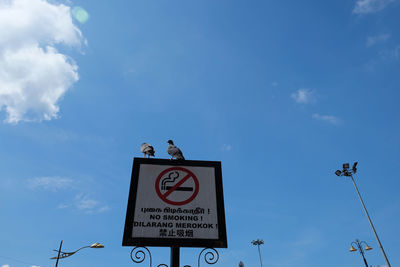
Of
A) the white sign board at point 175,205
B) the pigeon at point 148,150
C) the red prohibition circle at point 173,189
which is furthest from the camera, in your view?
the pigeon at point 148,150

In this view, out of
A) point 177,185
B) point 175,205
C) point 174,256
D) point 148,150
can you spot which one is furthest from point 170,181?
point 148,150

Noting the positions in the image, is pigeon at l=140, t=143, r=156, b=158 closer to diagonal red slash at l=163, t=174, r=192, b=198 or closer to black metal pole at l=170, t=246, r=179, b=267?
diagonal red slash at l=163, t=174, r=192, b=198

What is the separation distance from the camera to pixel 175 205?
412 centimetres

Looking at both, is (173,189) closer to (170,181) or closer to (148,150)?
(170,181)

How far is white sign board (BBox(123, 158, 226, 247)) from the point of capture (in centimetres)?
385

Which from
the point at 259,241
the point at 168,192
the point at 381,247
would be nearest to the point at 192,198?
the point at 168,192

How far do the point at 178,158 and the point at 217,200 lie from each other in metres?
1.12

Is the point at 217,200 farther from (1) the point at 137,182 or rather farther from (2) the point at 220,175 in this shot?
(1) the point at 137,182

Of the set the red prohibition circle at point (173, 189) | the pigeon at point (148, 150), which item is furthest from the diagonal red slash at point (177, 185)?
the pigeon at point (148, 150)

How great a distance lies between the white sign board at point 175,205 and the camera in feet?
12.6

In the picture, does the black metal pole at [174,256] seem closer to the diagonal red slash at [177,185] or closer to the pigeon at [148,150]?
the diagonal red slash at [177,185]

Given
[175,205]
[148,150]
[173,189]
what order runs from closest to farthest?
1. [175,205]
2. [173,189]
3. [148,150]

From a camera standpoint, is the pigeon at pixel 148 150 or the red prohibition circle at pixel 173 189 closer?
the red prohibition circle at pixel 173 189

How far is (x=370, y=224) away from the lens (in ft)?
79.3
